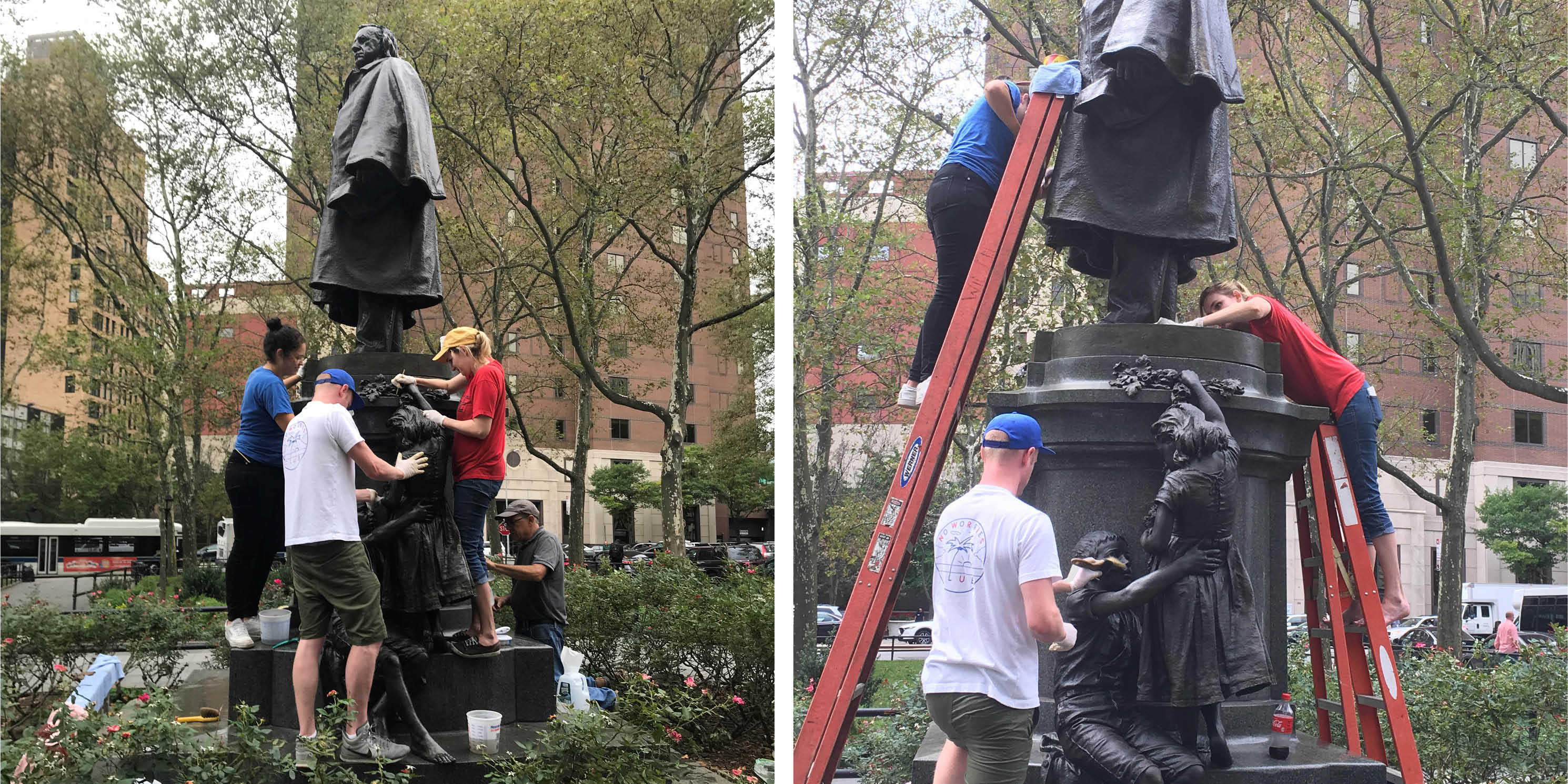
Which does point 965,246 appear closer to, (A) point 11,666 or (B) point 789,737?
Answer: (B) point 789,737

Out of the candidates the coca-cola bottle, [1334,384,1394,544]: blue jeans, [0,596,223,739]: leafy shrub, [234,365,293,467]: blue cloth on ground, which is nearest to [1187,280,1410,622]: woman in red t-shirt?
[1334,384,1394,544]: blue jeans

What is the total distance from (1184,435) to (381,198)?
157 inches

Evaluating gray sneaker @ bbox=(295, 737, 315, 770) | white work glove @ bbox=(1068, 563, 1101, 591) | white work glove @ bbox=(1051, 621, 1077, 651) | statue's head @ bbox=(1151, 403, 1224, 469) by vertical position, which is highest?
statue's head @ bbox=(1151, 403, 1224, 469)

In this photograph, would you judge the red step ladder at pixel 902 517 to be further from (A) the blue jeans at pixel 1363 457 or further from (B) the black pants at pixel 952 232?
(A) the blue jeans at pixel 1363 457

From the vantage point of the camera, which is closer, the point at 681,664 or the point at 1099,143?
the point at 1099,143

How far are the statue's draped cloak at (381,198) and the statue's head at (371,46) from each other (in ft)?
0.26

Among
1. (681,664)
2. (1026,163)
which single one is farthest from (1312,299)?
(1026,163)

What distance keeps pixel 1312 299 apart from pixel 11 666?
33.4ft

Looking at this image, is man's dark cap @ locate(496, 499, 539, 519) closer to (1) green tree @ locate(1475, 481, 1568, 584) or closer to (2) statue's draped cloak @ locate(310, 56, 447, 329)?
(2) statue's draped cloak @ locate(310, 56, 447, 329)

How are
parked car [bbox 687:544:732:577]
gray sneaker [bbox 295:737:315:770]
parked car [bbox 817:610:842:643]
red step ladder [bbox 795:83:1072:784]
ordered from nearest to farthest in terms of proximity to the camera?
red step ladder [bbox 795:83:1072:784] → gray sneaker [bbox 295:737:315:770] → parked car [bbox 817:610:842:643] → parked car [bbox 687:544:732:577]

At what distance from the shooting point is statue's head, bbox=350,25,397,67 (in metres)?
5.50

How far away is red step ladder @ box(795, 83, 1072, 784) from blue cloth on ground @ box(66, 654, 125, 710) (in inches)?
133

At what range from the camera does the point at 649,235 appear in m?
18.0

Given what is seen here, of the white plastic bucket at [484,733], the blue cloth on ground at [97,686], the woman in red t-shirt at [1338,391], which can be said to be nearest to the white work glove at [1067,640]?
the woman in red t-shirt at [1338,391]
